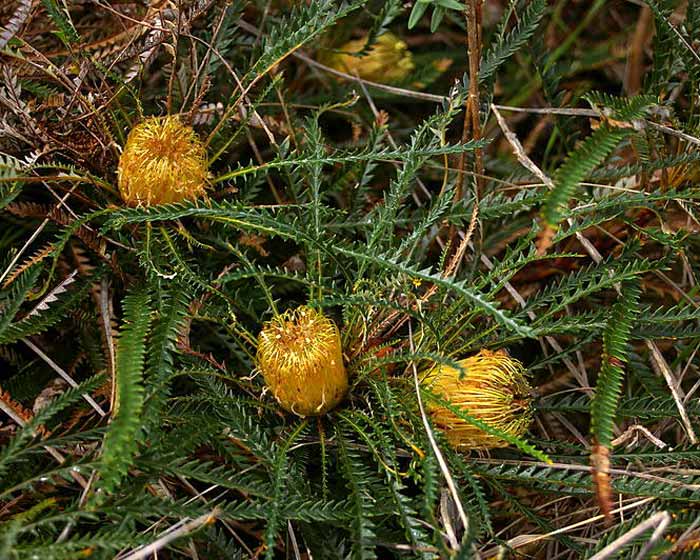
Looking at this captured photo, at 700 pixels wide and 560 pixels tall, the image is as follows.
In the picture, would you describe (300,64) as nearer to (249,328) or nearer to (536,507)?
(249,328)

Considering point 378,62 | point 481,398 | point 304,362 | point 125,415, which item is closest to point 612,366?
point 481,398

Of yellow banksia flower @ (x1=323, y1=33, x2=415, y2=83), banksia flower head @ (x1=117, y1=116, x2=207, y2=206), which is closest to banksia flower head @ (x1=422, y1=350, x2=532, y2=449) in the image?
banksia flower head @ (x1=117, y1=116, x2=207, y2=206)

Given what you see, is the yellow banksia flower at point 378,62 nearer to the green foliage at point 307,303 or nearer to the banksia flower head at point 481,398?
the green foliage at point 307,303

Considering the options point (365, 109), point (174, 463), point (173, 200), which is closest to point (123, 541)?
point (174, 463)

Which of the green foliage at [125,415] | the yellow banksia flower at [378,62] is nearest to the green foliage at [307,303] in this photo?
the green foliage at [125,415]

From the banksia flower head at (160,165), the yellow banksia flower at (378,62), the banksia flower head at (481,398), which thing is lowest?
the banksia flower head at (481,398)

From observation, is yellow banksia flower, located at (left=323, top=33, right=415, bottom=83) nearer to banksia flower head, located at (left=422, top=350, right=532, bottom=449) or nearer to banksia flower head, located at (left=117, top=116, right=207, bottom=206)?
banksia flower head, located at (left=117, top=116, right=207, bottom=206)

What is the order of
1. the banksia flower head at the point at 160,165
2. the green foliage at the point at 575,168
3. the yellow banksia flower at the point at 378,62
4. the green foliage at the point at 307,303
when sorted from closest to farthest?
the green foliage at the point at 575,168 < the green foliage at the point at 307,303 < the banksia flower head at the point at 160,165 < the yellow banksia flower at the point at 378,62
